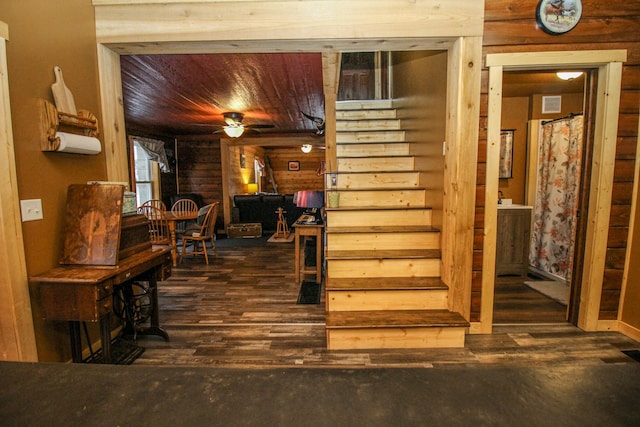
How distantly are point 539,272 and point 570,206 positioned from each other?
926 millimetres

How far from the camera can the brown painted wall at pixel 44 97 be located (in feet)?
5.58

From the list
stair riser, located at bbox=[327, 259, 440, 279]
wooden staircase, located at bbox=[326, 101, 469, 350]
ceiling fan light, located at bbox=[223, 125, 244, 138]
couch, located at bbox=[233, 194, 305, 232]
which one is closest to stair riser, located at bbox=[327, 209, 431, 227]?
wooden staircase, located at bbox=[326, 101, 469, 350]

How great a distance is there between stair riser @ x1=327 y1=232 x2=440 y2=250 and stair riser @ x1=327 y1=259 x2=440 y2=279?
0.66 ft

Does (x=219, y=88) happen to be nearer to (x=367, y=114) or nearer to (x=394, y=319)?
(x=367, y=114)

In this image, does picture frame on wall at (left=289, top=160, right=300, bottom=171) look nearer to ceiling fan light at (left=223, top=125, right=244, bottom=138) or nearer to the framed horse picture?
ceiling fan light at (left=223, top=125, right=244, bottom=138)

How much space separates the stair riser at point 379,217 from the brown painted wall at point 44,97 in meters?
2.01

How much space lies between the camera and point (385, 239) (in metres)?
2.80

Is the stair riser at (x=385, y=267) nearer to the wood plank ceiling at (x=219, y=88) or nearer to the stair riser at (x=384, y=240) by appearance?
the stair riser at (x=384, y=240)

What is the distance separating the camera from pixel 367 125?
14.2 feet

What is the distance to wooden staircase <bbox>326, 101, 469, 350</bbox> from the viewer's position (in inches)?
90.4

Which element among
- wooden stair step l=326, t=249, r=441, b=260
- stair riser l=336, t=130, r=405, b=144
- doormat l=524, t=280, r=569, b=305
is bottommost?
doormat l=524, t=280, r=569, b=305

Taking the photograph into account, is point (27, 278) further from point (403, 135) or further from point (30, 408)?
point (403, 135)

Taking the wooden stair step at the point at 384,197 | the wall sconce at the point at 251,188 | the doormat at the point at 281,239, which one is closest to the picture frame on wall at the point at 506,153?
the wooden stair step at the point at 384,197

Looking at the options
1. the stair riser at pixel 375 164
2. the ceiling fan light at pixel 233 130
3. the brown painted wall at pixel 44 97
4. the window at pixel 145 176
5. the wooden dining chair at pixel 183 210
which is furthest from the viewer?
the window at pixel 145 176
